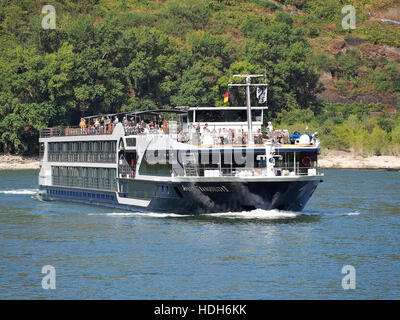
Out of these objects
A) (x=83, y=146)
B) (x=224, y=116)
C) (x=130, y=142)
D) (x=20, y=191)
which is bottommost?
(x=20, y=191)

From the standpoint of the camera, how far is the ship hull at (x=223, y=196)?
4966 cm

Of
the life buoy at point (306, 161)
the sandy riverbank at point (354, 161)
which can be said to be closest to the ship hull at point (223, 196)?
the life buoy at point (306, 161)

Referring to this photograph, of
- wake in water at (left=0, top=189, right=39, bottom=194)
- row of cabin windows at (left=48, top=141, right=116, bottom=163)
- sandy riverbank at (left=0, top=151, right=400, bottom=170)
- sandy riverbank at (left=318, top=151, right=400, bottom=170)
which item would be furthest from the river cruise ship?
sandy riverbank at (left=318, top=151, right=400, bottom=170)

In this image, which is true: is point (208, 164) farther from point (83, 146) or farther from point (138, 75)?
point (138, 75)

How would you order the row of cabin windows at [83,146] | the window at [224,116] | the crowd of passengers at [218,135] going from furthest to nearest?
the row of cabin windows at [83,146]
the window at [224,116]
the crowd of passengers at [218,135]

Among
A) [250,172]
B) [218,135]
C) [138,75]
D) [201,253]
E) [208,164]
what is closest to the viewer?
[201,253]

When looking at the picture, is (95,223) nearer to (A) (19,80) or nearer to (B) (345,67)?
(A) (19,80)

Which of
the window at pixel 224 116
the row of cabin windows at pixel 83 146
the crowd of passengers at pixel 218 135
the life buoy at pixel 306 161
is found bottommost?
the life buoy at pixel 306 161

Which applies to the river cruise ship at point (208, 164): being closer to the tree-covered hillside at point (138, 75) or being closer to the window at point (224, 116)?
the window at point (224, 116)

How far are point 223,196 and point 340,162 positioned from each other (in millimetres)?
78100

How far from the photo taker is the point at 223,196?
50.7 m

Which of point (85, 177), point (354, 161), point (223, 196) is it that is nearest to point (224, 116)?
point (223, 196)

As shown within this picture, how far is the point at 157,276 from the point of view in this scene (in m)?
36.5
